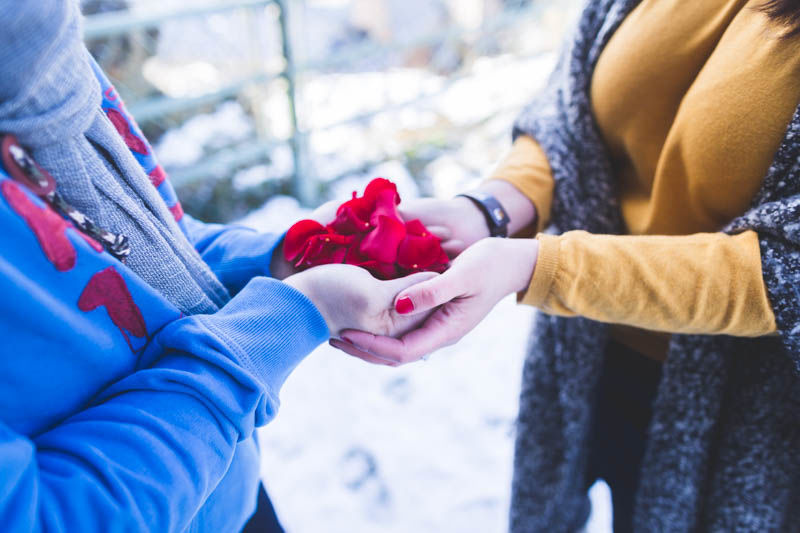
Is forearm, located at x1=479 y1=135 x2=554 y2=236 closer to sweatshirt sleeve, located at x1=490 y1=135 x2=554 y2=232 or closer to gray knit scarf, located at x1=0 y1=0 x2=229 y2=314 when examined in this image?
sweatshirt sleeve, located at x1=490 y1=135 x2=554 y2=232

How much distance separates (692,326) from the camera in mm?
787

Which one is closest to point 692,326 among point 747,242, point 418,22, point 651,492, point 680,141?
point 747,242

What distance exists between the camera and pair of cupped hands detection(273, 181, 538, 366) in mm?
746

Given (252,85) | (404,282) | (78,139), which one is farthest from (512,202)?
(252,85)

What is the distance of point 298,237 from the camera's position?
85cm

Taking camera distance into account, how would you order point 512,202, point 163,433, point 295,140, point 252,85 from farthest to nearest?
point 295,140 → point 252,85 → point 512,202 → point 163,433

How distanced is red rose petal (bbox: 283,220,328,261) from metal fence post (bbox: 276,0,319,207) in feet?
7.12

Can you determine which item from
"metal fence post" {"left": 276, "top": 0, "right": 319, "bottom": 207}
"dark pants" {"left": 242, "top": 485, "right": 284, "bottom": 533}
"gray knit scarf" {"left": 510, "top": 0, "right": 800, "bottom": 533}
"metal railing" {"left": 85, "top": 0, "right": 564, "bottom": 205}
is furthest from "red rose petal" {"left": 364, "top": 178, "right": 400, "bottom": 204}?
"metal fence post" {"left": 276, "top": 0, "right": 319, "bottom": 207}

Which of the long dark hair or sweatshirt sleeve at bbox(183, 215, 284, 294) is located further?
sweatshirt sleeve at bbox(183, 215, 284, 294)

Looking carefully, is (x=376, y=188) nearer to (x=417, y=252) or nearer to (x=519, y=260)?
(x=417, y=252)

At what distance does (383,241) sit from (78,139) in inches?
17.2

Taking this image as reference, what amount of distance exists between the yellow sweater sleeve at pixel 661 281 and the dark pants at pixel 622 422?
0.33 metres

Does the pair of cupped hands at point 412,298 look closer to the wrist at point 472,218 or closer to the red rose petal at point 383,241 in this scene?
the red rose petal at point 383,241

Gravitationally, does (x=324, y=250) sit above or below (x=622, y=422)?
above
